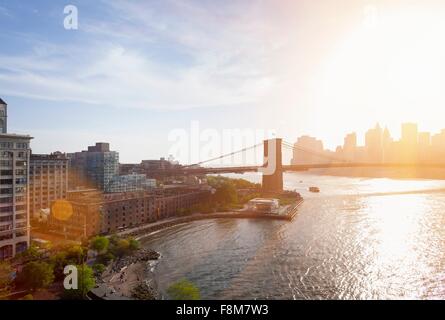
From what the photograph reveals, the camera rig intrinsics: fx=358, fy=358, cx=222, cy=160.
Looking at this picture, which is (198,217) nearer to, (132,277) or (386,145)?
(132,277)

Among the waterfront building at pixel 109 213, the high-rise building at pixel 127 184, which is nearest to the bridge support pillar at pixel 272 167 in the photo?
the high-rise building at pixel 127 184

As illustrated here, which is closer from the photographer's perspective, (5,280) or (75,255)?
(5,280)

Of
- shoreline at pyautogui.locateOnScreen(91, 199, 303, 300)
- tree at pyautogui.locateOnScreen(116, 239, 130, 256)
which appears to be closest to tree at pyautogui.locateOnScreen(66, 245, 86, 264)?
shoreline at pyautogui.locateOnScreen(91, 199, 303, 300)

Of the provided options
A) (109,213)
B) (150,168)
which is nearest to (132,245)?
(109,213)

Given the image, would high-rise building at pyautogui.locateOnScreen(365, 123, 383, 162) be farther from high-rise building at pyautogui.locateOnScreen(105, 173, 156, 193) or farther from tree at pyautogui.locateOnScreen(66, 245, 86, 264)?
tree at pyautogui.locateOnScreen(66, 245, 86, 264)

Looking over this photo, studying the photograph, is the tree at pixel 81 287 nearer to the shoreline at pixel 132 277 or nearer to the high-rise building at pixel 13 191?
the shoreline at pixel 132 277
